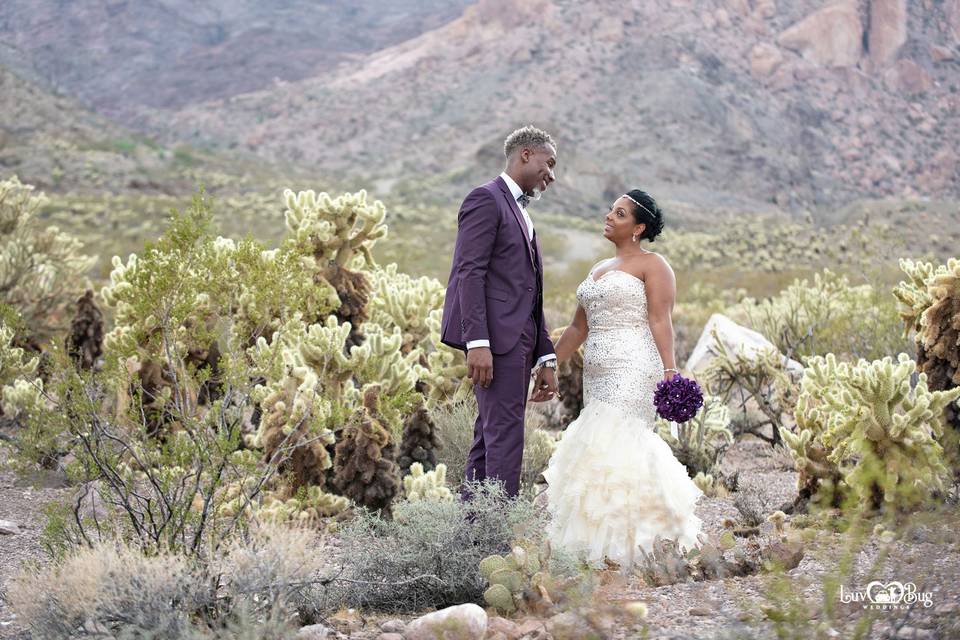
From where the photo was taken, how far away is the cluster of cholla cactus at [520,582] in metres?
3.77

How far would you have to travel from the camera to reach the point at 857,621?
3.31m

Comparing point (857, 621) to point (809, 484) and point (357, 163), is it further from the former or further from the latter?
point (357, 163)

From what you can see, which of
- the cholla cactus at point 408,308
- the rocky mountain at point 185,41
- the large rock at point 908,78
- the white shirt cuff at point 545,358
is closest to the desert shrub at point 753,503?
the white shirt cuff at point 545,358

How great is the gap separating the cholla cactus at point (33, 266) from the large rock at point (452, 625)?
729 centimetres

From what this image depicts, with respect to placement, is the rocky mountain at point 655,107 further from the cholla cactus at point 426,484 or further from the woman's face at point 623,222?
the woman's face at point 623,222

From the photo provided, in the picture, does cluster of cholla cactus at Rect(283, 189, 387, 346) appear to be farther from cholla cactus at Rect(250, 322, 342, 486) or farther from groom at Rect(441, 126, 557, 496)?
groom at Rect(441, 126, 557, 496)

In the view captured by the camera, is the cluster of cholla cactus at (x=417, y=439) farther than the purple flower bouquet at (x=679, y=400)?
Yes

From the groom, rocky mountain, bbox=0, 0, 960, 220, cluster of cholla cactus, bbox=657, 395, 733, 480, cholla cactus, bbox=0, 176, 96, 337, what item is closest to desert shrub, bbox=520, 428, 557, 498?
cluster of cholla cactus, bbox=657, 395, 733, 480

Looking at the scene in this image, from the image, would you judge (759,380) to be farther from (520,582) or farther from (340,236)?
(520,582)

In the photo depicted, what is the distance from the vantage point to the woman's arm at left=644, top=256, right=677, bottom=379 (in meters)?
4.84

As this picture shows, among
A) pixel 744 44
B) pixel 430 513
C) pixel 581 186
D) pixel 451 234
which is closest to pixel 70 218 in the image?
pixel 451 234

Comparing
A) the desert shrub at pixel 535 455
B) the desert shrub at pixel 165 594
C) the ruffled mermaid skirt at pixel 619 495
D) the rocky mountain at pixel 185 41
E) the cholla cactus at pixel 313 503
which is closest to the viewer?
the desert shrub at pixel 165 594

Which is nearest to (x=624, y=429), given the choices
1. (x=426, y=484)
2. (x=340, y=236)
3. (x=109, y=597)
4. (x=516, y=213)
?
(x=516, y=213)

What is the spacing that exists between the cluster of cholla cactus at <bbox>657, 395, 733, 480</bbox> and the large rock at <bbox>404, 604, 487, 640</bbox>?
12.2ft
